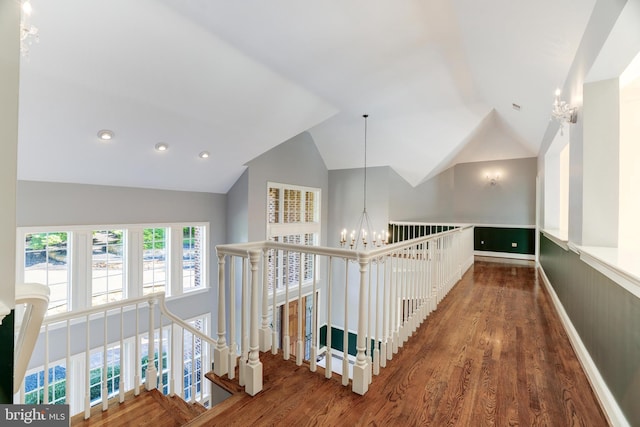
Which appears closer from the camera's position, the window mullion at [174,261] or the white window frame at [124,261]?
the white window frame at [124,261]

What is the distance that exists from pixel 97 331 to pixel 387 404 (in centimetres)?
482

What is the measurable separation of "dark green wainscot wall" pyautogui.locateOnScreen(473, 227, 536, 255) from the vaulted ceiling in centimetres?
255

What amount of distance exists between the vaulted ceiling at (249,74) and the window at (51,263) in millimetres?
930

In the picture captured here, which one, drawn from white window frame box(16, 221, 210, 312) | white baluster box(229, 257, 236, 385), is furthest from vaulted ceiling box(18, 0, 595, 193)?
white baluster box(229, 257, 236, 385)

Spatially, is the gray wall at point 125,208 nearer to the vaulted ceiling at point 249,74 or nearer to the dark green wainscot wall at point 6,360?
the vaulted ceiling at point 249,74

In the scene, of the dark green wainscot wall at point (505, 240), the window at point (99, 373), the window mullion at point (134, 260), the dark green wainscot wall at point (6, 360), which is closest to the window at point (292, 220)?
the window mullion at point (134, 260)

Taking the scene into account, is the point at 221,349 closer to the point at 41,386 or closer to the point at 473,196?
the point at 41,386

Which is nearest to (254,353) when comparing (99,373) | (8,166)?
(8,166)

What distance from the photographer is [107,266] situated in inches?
189

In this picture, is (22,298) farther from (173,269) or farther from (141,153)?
(173,269)

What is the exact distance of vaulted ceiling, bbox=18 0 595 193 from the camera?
101 inches

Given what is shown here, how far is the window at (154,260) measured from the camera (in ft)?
17.2

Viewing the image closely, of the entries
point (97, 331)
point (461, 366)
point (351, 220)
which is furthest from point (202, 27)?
point (351, 220)

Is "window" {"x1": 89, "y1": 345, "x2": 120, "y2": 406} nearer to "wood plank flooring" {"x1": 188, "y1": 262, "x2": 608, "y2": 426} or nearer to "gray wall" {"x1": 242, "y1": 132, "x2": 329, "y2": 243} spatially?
"gray wall" {"x1": 242, "y1": 132, "x2": 329, "y2": 243}
